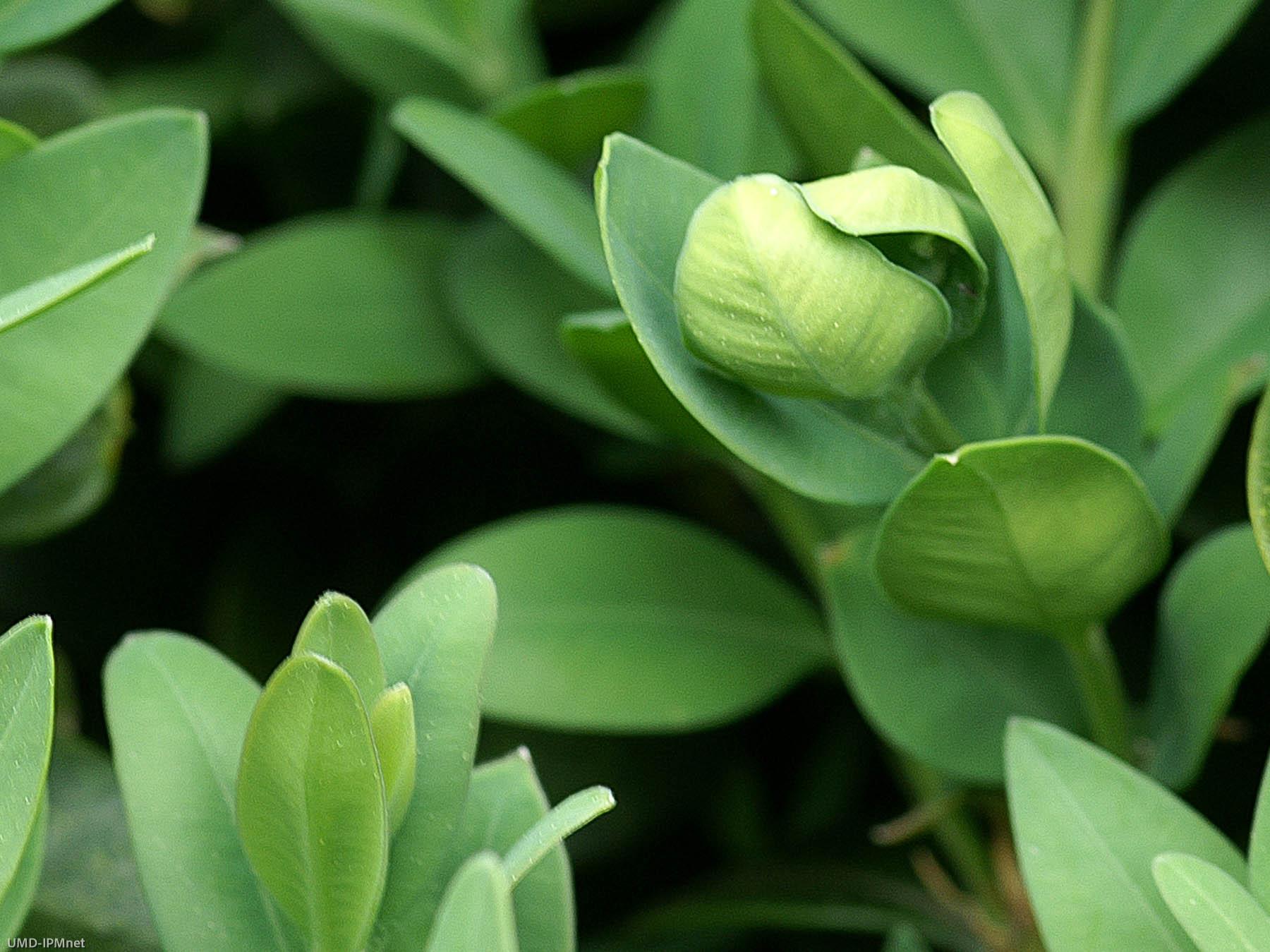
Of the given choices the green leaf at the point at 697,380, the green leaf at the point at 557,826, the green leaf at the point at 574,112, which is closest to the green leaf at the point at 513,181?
the green leaf at the point at 574,112

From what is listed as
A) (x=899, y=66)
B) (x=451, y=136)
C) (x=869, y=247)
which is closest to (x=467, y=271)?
(x=451, y=136)

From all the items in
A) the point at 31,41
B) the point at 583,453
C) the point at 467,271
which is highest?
the point at 31,41

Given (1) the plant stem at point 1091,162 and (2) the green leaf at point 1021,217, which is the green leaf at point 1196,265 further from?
(2) the green leaf at point 1021,217

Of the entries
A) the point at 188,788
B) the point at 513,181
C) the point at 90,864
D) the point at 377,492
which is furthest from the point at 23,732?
the point at 377,492

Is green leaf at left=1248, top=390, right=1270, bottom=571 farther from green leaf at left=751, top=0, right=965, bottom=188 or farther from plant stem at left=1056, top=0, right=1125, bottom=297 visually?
plant stem at left=1056, top=0, right=1125, bottom=297

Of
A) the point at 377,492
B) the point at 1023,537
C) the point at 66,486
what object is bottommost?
the point at 377,492

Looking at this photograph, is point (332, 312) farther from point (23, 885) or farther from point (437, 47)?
point (23, 885)

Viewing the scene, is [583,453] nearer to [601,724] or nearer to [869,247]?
[601,724]
